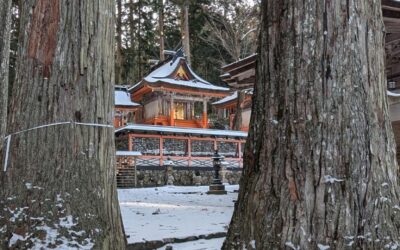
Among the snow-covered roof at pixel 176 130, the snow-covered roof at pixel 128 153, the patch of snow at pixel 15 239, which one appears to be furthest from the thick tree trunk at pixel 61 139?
the snow-covered roof at pixel 176 130

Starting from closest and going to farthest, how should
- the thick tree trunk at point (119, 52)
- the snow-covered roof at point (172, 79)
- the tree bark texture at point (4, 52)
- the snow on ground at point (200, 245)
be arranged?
the snow on ground at point (200, 245) < the tree bark texture at point (4, 52) < the snow-covered roof at point (172, 79) < the thick tree trunk at point (119, 52)

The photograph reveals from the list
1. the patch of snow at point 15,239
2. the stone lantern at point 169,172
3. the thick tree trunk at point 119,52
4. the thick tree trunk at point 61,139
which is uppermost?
the thick tree trunk at point 119,52

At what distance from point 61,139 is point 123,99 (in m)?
25.9

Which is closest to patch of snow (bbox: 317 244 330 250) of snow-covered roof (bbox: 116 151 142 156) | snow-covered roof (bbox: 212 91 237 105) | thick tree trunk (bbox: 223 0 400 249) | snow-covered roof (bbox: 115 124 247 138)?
thick tree trunk (bbox: 223 0 400 249)

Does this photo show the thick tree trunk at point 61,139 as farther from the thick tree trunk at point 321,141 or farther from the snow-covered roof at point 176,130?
the snow-covered roof at point 176,130

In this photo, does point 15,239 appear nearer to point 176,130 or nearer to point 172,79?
point 176,130

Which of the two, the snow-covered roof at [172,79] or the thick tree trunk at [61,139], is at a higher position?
the snow-covered roof at [172,79]

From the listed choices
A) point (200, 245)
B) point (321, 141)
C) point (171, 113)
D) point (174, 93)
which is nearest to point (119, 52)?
point (174, 93)

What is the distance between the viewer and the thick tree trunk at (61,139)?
2.60 meters

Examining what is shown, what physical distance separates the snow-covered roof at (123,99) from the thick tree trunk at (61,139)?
2497cm

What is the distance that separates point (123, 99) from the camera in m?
28.2

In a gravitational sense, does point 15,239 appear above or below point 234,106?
below

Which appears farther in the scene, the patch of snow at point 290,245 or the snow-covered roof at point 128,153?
the snow-covered roof at point 128,153

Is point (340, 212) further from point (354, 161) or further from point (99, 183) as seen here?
point (99, 183)
